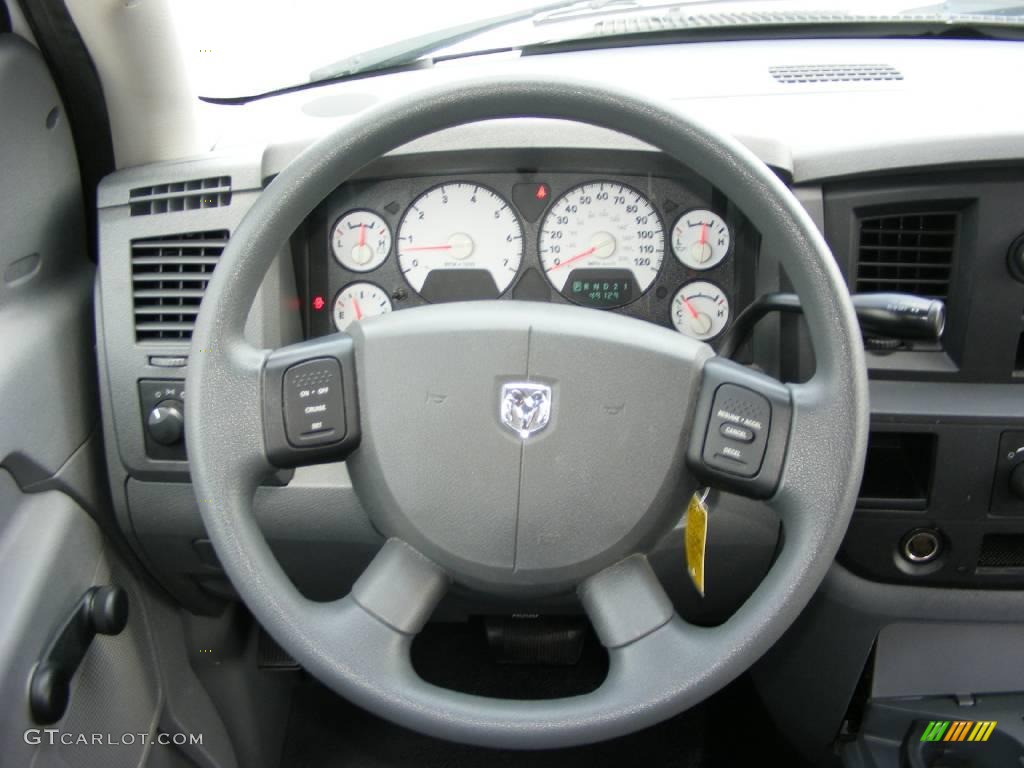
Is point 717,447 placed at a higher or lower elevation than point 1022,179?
lower

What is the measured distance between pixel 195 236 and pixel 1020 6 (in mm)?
1519

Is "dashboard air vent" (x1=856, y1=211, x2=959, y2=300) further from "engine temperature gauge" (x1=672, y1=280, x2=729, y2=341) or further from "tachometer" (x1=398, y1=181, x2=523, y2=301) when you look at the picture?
"tachometer" (x1=398, y1=181, x2=523, y2=301)

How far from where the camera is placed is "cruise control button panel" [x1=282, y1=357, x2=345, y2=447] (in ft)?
3.45

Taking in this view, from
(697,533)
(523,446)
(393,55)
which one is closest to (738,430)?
(697,533)

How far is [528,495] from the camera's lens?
1054 mm

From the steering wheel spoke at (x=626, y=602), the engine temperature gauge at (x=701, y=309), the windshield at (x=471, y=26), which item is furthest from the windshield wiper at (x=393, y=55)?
the steering wheel spoke at (x=626, y=602)

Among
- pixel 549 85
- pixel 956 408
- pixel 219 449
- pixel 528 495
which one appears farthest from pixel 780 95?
pixel 219 449

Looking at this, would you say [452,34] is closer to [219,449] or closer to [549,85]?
[549,85]

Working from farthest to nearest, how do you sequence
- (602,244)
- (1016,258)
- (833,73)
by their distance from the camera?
(833,73) → (602,244) → (1016,258)

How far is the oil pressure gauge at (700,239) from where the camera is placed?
140 centimetres

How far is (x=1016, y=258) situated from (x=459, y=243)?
0.76 meters

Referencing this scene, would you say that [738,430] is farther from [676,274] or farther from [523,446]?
[676,274]

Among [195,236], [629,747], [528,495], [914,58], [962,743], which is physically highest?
[914,58]

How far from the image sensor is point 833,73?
1621mm
